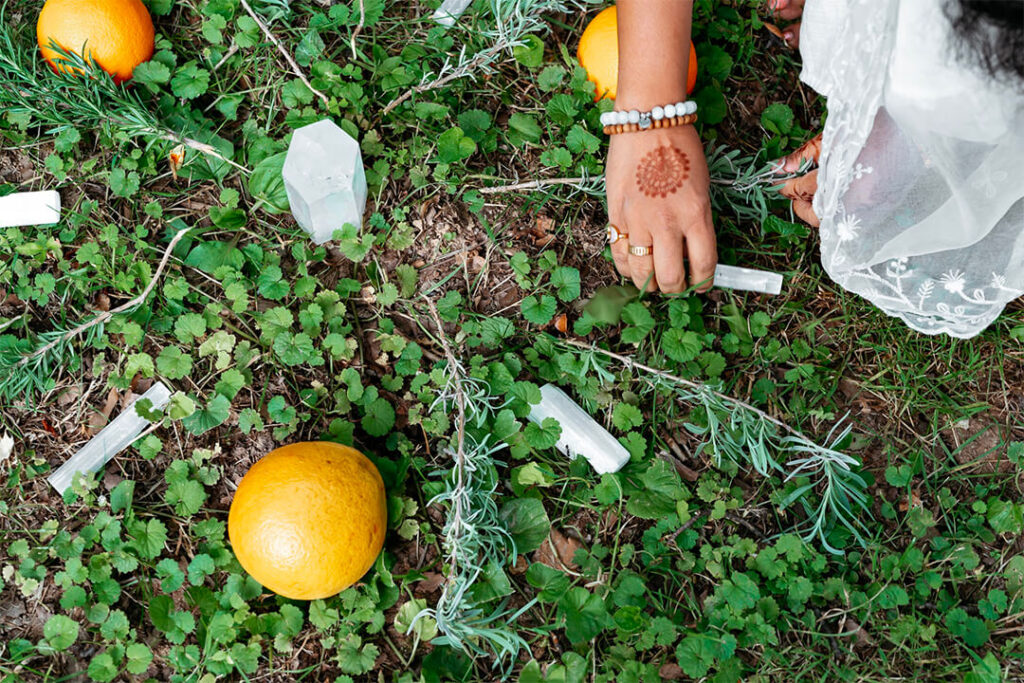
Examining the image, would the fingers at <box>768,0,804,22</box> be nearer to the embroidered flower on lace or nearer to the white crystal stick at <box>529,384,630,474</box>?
the embroidered flower on lace

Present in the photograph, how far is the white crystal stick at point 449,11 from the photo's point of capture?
2.46 meters

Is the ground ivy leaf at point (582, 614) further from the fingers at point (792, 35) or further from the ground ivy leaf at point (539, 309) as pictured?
the fingers at point (792, 35)

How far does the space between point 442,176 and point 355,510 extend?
1079 mm

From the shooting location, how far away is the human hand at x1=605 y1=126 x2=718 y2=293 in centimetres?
200

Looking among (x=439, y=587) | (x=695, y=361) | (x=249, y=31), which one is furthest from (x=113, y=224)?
(x=695, y=361)

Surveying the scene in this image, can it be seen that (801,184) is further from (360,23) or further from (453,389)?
(360,23)

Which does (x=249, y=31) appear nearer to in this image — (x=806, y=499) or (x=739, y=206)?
(x=739, y=206)

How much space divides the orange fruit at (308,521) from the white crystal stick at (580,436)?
22.4 inches

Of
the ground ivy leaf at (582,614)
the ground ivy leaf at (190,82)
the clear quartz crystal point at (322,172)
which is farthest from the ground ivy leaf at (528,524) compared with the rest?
the ground ivy leaf at (190,82)

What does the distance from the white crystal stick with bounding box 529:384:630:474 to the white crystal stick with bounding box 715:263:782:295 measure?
2.01ft

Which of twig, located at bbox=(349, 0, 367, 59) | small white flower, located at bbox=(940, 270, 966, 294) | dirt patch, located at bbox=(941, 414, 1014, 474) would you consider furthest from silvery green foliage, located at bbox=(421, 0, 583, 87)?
dirt patch, located at bbox=(941, 414, 1014, 474)

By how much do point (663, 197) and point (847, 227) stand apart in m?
0.47

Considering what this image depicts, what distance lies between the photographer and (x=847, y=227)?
6.30ft

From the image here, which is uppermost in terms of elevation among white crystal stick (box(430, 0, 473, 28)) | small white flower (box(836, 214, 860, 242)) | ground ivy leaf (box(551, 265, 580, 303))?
white crystal stick (box(430, 0, 473, 28))
